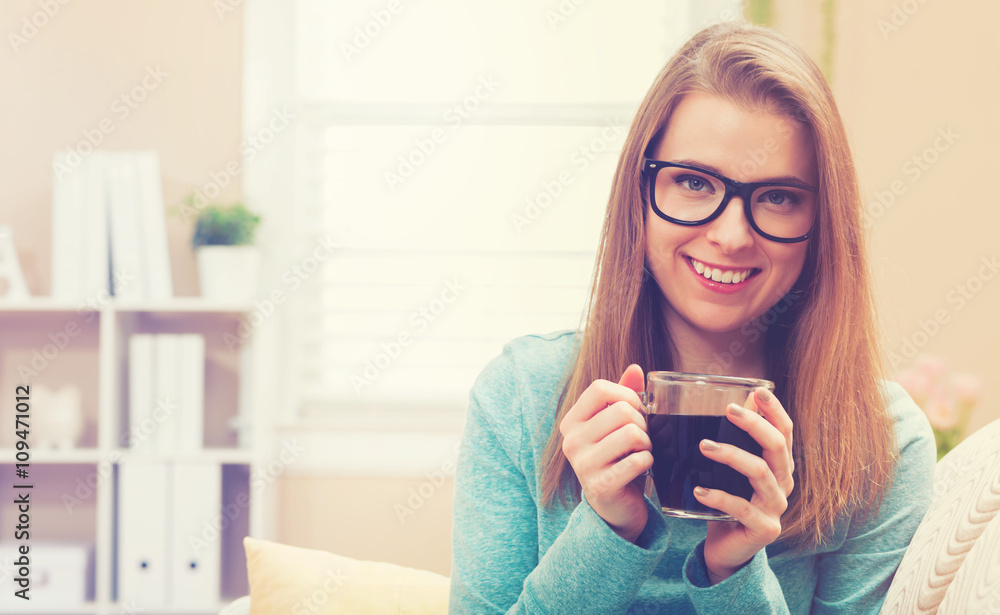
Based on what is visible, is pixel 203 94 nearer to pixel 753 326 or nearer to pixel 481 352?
pixel 481 352

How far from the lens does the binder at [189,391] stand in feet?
8.32

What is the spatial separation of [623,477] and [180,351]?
2095 millimetres

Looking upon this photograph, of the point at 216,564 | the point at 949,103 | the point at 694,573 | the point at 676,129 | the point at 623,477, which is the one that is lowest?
the point at 216,564

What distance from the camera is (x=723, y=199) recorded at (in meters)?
0.98

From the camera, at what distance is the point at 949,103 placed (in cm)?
230

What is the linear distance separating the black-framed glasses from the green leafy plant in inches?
73.4

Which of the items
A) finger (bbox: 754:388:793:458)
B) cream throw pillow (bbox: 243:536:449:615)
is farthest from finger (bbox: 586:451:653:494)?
cream throw pillow (bbox: 243:536:449:615)

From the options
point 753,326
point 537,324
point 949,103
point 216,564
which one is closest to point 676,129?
point 753,326

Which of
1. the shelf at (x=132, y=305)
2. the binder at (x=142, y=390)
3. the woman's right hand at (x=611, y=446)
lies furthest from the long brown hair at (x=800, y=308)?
the binder at (x=142, y=390)

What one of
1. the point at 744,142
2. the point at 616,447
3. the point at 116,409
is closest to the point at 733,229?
the point at 744,142

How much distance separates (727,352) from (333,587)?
0.72m

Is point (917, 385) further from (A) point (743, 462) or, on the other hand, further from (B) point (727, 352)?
(A) point (743, 462)

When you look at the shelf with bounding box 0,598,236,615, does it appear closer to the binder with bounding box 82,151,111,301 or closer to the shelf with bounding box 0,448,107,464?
the shelf with bounding box 0,448,107,464

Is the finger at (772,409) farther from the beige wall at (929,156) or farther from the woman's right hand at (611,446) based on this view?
the beige wall at (929,156)
